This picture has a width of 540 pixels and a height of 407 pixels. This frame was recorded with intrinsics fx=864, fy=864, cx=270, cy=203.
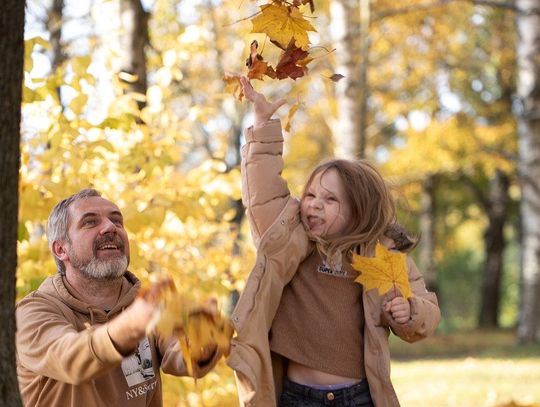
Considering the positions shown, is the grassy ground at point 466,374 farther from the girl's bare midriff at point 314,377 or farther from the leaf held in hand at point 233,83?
the leaf held in hand at point 233,83

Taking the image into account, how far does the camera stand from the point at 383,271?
2.96 meters

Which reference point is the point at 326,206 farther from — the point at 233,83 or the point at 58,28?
the point at 58,28

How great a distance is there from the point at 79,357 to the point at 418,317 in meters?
1.24

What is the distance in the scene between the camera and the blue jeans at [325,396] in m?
2.93

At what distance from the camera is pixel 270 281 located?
2.92 meters

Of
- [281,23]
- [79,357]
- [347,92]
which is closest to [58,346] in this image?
[79,357]

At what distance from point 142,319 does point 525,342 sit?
32.5 ft

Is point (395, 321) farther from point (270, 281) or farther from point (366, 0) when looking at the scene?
point (366, 0)

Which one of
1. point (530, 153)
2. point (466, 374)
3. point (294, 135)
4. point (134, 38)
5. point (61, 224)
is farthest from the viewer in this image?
point (294, 135)

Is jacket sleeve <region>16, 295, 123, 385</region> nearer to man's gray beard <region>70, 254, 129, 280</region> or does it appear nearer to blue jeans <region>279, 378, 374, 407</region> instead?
man's gray beard <region>70, 254, 129, 280</region>

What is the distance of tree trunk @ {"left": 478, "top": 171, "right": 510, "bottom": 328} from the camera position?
18734mm

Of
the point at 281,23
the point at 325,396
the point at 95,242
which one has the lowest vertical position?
the point at 325,396

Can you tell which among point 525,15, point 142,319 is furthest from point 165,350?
point 525,15

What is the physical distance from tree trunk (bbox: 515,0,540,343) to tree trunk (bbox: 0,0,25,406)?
935cm
